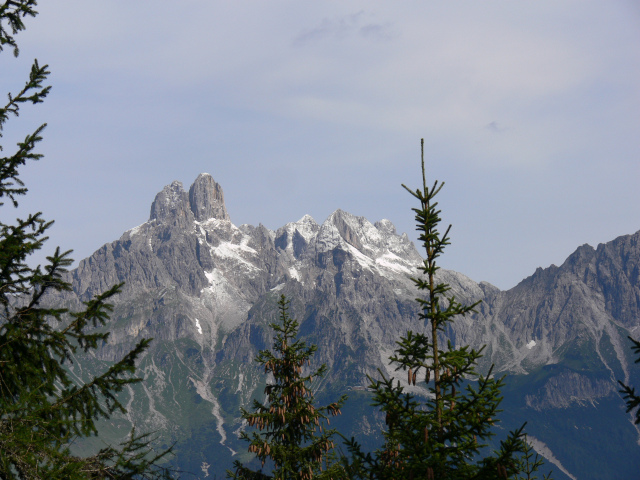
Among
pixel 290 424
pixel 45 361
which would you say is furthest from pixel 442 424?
→ pixel 290 424

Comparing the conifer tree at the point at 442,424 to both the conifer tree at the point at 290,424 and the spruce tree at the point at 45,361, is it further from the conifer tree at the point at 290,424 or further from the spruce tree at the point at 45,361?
the conifer tree at the point at 290,424

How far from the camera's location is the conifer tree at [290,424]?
30422mm

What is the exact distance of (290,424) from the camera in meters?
32.6

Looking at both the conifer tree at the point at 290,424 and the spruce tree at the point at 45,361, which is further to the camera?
the conifer tree at the point at 290,424

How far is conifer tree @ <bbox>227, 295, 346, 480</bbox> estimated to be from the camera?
30422 mm

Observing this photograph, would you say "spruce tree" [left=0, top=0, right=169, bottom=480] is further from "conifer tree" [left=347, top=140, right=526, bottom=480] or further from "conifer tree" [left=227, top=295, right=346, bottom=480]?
"conifer tree" [left=227, top=295, right=346, bottom=480]

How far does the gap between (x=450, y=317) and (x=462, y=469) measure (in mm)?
4167

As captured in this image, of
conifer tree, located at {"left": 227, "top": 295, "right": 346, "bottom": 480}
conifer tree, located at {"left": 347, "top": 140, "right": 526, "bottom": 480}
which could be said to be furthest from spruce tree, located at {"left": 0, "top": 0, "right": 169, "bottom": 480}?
conifer tree, located at {"left": 227, "top": 295, "right": 346, "bottom": 480}

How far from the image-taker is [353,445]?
16.0 metres

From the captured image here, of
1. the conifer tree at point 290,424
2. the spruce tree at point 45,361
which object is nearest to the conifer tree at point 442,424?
the spruce tree at point 45,361

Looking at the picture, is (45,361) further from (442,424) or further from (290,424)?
(290,424)

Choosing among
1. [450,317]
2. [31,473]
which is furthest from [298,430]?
[31,473]

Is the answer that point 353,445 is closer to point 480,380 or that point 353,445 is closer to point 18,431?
point 480,380

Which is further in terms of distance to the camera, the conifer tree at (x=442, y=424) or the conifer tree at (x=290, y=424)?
the conifer tree at (x=290, y=424)
